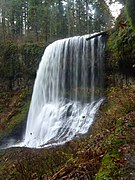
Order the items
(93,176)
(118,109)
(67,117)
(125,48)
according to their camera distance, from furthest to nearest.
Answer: (67,117) < (125,48) < (118,109) < (93,176)

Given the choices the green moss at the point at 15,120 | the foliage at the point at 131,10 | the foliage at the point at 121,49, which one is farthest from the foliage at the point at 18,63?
the foliage at the point at 131,10

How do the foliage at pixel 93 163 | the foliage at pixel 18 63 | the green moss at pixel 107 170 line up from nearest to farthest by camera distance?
the green moss at pixel 107 170 < the foliage at pixel 93 163 < the foliage at pixel 18 63

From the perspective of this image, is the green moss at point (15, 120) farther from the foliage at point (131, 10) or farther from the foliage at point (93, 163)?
the foliage at point (93, 163)

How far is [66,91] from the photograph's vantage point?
18.5 m

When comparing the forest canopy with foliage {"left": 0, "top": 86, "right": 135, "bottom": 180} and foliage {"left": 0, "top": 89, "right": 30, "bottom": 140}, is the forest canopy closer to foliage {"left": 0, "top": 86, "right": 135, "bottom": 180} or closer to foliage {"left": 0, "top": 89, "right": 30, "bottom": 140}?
foliage {"left": 0, "top": 89, "right": 30, "bottom": 140}

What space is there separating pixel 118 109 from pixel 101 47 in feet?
32.1

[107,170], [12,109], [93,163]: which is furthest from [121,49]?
[107,170]

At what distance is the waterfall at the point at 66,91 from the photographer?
15555 millimetres

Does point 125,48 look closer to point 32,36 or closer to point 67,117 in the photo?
point 67,117

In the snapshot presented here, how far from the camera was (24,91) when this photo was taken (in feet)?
76.9

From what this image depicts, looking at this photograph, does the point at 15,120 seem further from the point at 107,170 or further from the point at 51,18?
the point at 51,18

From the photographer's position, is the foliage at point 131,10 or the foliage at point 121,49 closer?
the foliage at point 131,10

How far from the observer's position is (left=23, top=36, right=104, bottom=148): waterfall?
1555 cm

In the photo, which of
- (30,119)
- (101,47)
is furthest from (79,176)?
(30,119)
